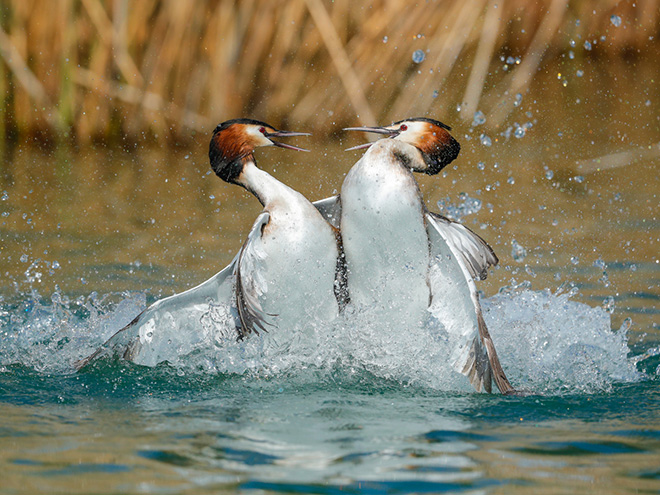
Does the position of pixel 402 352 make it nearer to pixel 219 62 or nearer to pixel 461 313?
pixel 461 313

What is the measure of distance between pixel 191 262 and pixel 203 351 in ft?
8.13

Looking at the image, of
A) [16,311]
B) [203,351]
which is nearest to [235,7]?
[16,311]

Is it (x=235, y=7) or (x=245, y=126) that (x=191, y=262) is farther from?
(x=235, y=7)

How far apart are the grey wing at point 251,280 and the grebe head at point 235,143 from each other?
0.43m

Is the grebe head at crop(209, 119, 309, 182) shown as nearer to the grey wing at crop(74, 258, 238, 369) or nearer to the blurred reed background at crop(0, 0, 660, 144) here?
the grey wing at crop(74, 258, 238, 369)

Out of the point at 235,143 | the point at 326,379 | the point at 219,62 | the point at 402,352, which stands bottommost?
the point at 326,379

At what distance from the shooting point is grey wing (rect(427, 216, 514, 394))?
456 cm

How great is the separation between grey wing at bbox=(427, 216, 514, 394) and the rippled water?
0.10 meters

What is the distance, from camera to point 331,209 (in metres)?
5.24

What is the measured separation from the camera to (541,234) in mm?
8133

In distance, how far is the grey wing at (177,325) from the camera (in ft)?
16.4

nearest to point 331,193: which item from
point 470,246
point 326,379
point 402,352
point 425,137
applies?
point 470,246

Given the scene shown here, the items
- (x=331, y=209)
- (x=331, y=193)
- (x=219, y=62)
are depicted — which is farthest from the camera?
(x=219, y=62)

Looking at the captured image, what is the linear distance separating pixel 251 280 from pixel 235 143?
0.77 meters
